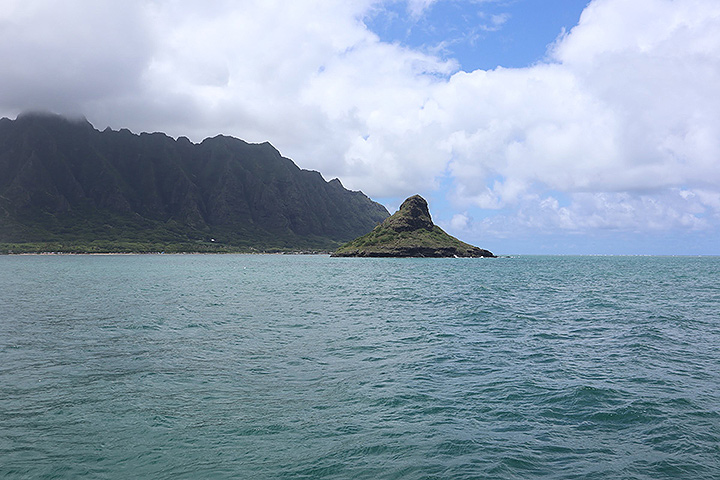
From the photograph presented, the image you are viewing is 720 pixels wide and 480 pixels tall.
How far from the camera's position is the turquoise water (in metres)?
14.5

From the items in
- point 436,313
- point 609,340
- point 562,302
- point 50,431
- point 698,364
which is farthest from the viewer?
point 562,302

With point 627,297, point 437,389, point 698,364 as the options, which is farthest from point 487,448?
point 627,297

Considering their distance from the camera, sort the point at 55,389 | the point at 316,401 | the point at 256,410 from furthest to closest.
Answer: the point at 55,389, the point at 316,401, the point at 256,410

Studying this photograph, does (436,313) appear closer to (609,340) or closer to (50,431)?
(609,340)

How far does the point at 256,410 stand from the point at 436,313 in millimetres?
34356

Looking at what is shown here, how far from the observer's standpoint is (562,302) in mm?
63188

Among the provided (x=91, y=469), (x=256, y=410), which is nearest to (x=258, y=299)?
(x=256, y=410)

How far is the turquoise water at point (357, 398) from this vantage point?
14.5 m

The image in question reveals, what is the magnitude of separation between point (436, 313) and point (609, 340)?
62.9 ft

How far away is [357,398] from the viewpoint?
69.3 ft

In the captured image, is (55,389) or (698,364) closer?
(55,389)

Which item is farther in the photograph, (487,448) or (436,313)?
(436,313)

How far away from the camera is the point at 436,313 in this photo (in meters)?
50.8

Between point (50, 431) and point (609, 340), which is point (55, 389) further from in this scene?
point (609, 340)
